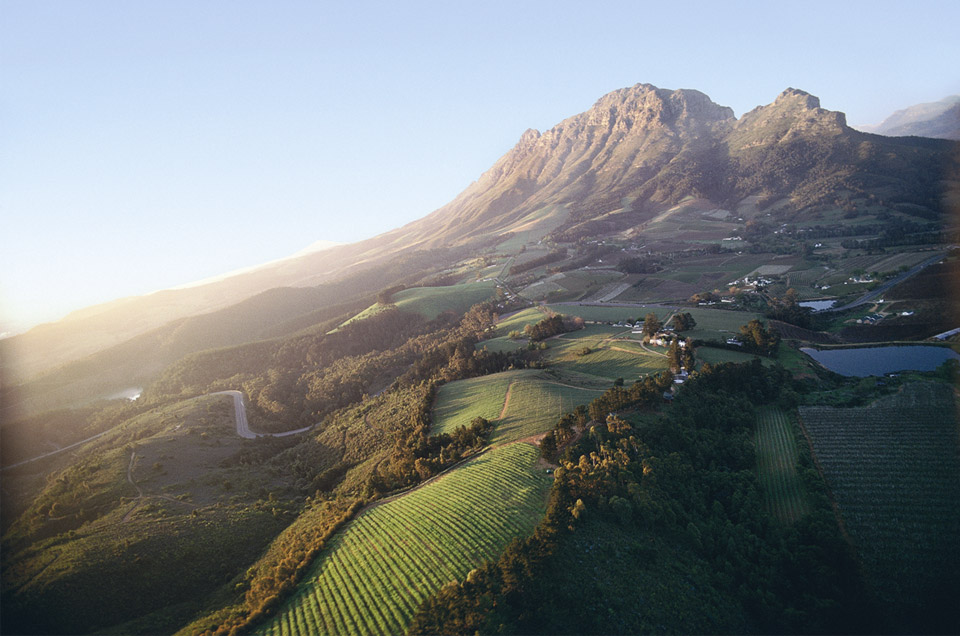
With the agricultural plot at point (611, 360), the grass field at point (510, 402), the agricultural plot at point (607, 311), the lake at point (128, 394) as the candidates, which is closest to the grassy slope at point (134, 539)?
the grass field at point (510, 402)

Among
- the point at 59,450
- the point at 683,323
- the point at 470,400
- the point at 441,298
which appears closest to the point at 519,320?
the point at 441,298

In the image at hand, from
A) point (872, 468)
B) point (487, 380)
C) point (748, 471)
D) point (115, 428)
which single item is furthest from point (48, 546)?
point (872, 468)

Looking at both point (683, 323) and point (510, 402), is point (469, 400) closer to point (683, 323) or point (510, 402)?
point (510, 402)

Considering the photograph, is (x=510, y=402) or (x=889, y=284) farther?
(x=889, y=284)

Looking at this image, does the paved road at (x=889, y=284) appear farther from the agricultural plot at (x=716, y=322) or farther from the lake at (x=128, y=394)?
the lake at (x=128, y=394)

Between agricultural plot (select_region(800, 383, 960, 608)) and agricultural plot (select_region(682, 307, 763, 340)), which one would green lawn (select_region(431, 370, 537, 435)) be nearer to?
agricultural plot (select_region(800, 383, 960, 608))

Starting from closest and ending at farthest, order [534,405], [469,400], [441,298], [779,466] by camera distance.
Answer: [779,466] < [534,405] < [469,400] < [441,298]
